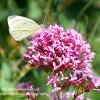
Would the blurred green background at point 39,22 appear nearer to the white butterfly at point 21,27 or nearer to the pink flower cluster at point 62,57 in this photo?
the white butterfly at point 21,27

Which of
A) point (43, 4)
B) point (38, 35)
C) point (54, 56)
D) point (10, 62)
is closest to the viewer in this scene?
point (54, 56)

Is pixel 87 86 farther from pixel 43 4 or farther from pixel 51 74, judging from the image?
pixel 43 4

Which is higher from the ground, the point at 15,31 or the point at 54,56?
the point at 15,31

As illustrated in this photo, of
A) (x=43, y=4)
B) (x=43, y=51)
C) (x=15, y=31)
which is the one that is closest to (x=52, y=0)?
(x=43, y=4)

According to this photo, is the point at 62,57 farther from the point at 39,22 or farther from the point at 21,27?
the point at 39,22

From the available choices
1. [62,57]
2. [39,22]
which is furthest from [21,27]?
[39,22]

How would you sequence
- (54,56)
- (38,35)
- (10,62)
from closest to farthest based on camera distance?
(54,56)
(38,35)
(10,62)
